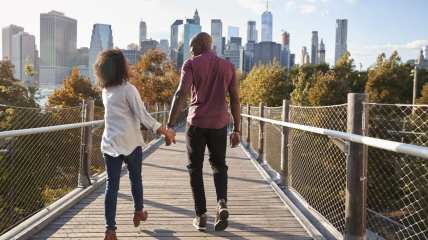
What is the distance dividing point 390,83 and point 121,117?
50.0 metres

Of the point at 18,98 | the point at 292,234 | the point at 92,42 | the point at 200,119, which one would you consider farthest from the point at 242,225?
the point at 92,42

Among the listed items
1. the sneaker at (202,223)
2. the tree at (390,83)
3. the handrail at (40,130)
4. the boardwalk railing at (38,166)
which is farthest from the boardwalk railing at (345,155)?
the tree at (390,83)

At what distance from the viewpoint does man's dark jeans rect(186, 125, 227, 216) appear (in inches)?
182

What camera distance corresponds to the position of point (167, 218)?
5.17 metres

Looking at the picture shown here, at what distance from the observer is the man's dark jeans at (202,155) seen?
4613 mm

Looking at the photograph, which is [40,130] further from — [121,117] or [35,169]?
[35,169]

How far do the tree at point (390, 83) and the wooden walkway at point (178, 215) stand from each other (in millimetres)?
42691

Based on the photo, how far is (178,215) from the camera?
17.4 ft

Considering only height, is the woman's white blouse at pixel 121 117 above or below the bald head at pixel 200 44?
below

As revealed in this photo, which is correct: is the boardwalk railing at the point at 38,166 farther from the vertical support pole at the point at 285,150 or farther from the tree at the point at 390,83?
the tree at the point at 390,83

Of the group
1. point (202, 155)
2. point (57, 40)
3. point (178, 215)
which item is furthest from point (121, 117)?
point (57, 40)

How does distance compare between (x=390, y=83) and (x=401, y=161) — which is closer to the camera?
(x=401, y=161)

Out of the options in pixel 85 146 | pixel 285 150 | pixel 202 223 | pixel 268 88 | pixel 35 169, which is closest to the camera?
pixel 202 223

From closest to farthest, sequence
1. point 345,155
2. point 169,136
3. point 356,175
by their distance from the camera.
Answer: point 356,175
point 345,155
point 169,136
